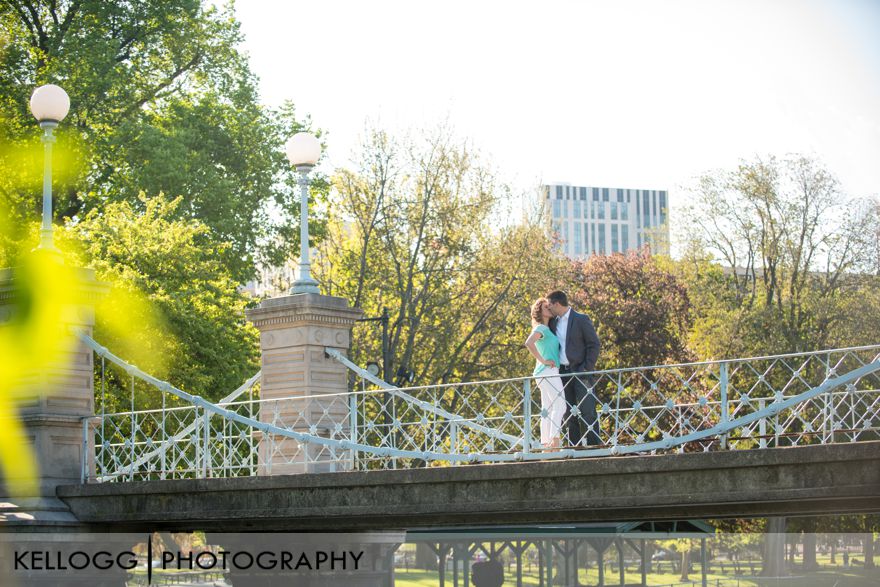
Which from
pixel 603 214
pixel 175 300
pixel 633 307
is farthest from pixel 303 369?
pixel 603 214

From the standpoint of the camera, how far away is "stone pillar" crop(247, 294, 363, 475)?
15.4 m

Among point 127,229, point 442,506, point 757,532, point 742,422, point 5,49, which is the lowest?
point 757,532

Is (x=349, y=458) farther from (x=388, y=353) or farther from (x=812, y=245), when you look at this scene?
(x=812, y=245)

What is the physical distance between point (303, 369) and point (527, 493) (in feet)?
16.5

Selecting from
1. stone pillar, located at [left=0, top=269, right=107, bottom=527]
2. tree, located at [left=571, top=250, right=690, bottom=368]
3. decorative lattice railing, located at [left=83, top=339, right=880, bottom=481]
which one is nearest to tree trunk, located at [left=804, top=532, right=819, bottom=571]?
tree, located at [left=571, top=250, right=690, bottom=368]

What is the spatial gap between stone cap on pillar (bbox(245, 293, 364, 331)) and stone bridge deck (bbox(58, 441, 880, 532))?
2637 mm

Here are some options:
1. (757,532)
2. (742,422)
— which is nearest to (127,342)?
(742,422)

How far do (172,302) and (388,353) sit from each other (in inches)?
287

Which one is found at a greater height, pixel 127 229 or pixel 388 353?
pixel 127 229

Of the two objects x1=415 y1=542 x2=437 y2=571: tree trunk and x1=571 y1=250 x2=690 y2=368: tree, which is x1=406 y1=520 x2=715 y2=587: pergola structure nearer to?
x1=415 y1=542 x2=437 y2=571: tree trunk

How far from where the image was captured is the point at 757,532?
4216 centimetres

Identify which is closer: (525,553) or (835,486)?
(835,486)

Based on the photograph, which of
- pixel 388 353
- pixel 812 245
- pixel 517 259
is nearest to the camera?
pixel 388 353

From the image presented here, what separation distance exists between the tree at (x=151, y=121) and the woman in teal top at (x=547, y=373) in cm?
1816
